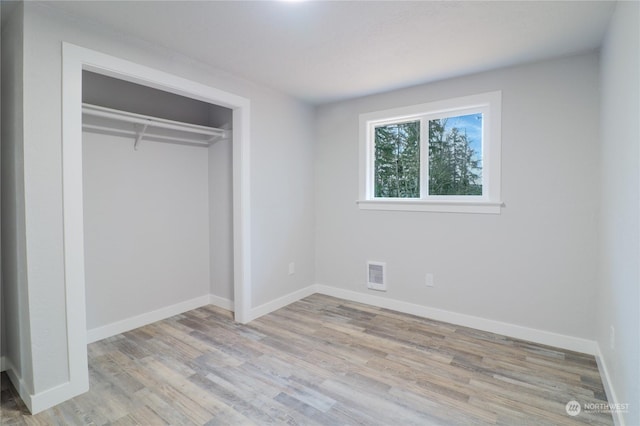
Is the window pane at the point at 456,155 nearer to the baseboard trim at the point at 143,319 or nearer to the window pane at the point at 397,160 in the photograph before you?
the window pane at the point at 397,160

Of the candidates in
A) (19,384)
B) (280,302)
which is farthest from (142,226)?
(280,302)

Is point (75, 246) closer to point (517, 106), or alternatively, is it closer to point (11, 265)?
point (11, 265)

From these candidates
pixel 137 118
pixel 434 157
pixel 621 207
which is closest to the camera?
pixel 621 207

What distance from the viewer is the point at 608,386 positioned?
2.05 m

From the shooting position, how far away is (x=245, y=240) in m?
3.30

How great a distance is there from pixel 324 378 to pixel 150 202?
2373 millimetres

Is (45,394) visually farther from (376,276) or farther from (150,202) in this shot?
(376,276)

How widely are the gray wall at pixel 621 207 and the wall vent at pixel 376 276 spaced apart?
1883 millimetres

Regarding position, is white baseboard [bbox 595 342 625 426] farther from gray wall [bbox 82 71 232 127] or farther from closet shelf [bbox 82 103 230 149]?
gray wall [bbox 82 71 232 127]

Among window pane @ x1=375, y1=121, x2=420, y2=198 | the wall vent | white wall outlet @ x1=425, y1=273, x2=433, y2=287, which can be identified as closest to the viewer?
white wall outlet @ x1=425, y1=273, x2=433, y2=287

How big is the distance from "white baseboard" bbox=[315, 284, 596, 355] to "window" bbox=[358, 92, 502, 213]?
104cm

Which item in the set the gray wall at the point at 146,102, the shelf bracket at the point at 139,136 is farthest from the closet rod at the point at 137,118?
the gray wall at the point at 146,102

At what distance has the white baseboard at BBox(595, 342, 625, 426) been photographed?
1.75m

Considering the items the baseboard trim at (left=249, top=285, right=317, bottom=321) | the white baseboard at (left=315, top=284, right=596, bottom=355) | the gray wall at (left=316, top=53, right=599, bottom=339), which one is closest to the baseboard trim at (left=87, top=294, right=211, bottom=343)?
the baseboard trim at (left=249, top=285, right=317, bottom=321)
